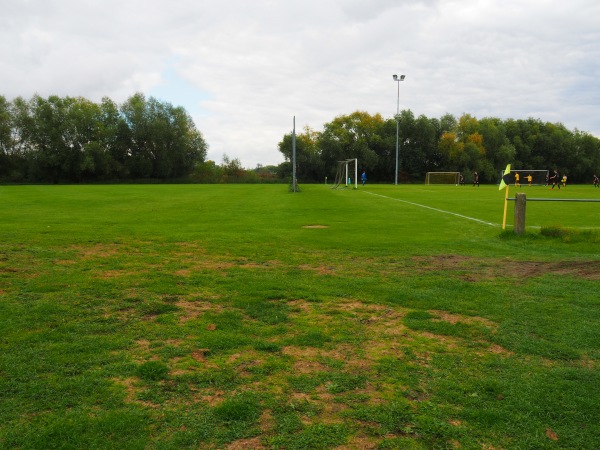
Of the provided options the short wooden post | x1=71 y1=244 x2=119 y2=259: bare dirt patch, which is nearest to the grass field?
x1=71 y1=244 x2=119 y2=259: bare dirt patch

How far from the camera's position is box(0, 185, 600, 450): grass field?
3.09 m

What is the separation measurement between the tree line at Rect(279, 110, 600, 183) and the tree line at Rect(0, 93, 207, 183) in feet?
69.2

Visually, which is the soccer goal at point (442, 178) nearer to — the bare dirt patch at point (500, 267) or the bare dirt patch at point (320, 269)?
the bare dirt patch at point (500, 267)

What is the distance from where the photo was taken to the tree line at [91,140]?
75.6 meters

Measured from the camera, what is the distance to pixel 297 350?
4.45 metres

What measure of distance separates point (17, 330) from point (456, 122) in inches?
3722

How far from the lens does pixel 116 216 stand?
17703 millimetres

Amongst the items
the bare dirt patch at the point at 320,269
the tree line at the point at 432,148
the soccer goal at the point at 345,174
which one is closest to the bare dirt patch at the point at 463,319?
the bare dirt patch at the point at 320,269

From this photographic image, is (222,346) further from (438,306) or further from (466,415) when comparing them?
(438,306)

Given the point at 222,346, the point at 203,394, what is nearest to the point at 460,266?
the point at 222,346

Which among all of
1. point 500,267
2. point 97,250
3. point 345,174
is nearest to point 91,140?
point 345,174

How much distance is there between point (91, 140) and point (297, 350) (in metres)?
84.6

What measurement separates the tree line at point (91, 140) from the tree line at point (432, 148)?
21.1m

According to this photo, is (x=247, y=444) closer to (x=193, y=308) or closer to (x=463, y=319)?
(x=193, y=308)
